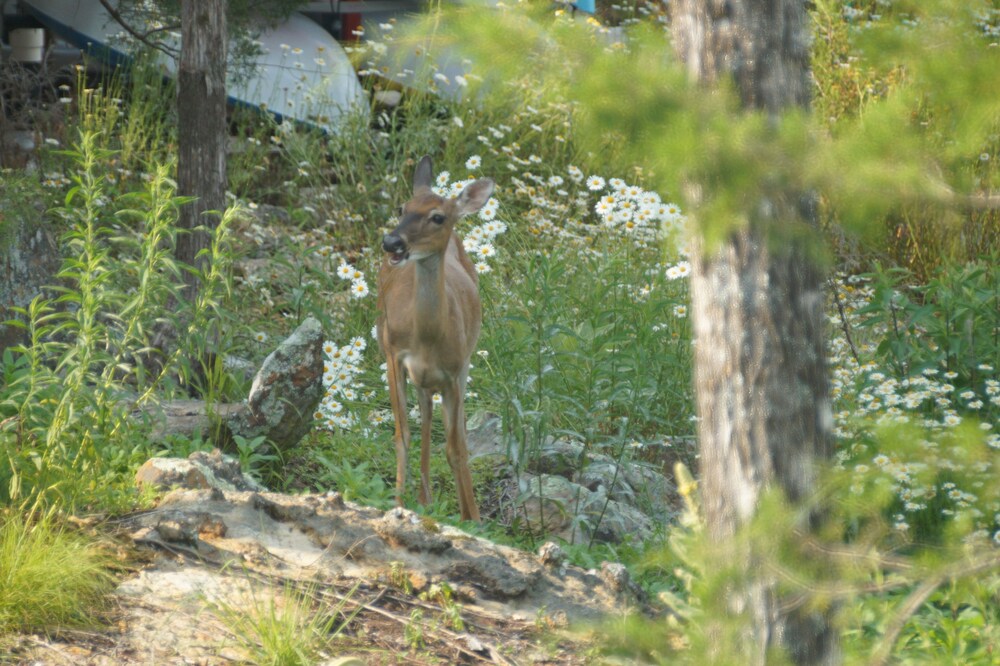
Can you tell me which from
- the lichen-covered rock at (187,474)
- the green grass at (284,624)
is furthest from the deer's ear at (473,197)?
the green grass at (284,624)

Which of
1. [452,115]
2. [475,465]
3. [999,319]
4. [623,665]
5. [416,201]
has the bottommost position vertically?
[475,465]

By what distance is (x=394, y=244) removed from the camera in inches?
223

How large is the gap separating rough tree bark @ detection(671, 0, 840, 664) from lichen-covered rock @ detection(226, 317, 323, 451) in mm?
3389

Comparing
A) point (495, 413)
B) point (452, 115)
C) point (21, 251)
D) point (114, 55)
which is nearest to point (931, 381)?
point (495, 413)

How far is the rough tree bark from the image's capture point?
8.61 feet

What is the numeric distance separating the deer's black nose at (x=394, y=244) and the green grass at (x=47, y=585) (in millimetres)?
2308

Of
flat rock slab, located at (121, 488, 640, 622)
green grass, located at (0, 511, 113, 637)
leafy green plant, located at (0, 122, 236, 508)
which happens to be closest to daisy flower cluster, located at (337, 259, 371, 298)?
leafy green plant, located at (0, 122, 236, 508)

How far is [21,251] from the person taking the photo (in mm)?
6285

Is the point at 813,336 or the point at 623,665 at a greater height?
the point at 813,336

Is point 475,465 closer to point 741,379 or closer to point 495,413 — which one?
point 495,413

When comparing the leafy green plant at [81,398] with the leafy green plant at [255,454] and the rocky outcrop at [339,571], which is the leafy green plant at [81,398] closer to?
the rocky outcrop at [339,571]

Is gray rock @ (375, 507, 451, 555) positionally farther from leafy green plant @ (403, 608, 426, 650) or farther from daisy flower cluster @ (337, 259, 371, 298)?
daisy flower cluster @ (337, 259, 371, 298)

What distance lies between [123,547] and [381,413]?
3.23 meters

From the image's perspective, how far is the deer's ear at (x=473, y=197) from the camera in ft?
19.8
